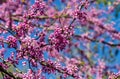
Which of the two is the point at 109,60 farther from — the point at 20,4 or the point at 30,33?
the point at 30,33

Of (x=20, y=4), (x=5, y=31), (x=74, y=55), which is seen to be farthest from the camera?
(x=74, y=55)

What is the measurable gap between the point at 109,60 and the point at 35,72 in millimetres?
16062

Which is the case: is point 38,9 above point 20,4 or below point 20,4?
below

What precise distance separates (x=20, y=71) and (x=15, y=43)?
14.2 inches

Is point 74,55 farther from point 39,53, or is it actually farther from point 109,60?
point 39,53

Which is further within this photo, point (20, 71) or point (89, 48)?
point (89, 48)

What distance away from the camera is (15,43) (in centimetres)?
493

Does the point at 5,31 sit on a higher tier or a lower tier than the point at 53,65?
higher

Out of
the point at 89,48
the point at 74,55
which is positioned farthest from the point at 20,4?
the point at 89,48

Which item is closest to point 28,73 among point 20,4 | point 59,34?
point 59,34

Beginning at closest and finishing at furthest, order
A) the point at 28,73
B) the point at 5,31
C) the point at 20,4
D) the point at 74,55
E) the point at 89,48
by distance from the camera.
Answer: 1. the point at 28,73
2. the point at 5,31
3. the point at 20,4
4. the point at 74,55
5. the point at 89,48

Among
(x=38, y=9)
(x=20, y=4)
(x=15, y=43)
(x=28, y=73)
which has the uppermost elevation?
(x=20, y=4)

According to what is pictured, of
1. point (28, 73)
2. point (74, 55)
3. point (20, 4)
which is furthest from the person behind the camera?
point (74, 55)

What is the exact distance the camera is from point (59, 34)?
5.08m
